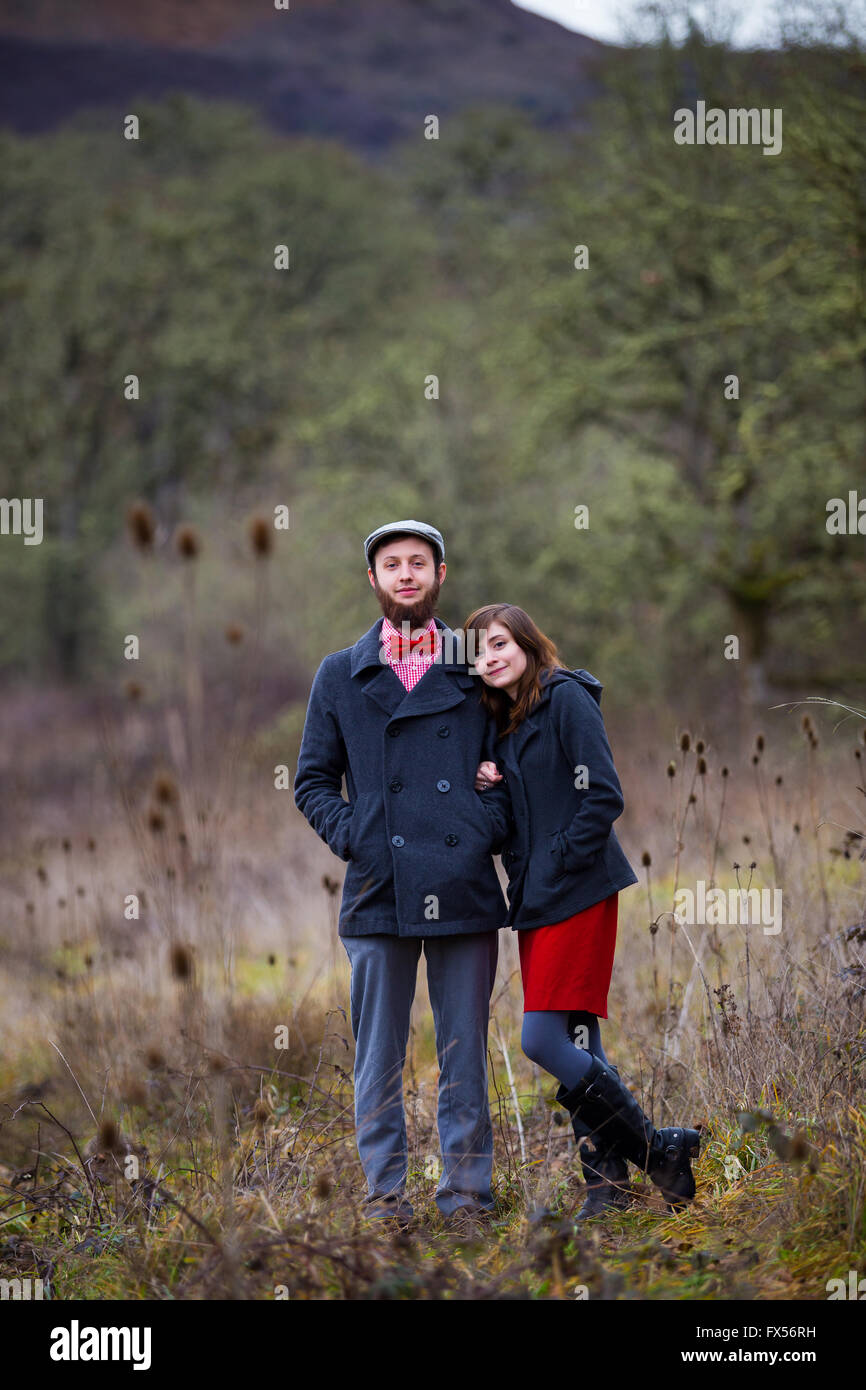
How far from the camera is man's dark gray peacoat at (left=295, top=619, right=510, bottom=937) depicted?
337 centimetres

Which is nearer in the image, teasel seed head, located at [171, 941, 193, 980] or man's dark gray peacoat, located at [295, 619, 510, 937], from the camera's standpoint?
teasel seed head, located at [171, 941, 193, 980]

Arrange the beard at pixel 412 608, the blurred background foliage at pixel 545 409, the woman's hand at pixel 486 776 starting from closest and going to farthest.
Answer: the woman's hand at pixel 486 776
the beard at pixel 412 608
the blurred background foliage at pixel 545 409

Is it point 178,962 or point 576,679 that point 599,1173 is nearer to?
point 576,679

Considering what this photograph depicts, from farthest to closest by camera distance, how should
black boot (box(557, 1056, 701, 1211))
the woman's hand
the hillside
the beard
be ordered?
the hillside < the beard < the woman's hand < black boot (box(557, 1056, 701, 1211))

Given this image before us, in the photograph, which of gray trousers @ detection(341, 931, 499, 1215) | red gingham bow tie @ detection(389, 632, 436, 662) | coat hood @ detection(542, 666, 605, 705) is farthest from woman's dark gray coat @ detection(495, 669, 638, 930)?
red gingham bow tie @ detection(389, 632, 436, 662)

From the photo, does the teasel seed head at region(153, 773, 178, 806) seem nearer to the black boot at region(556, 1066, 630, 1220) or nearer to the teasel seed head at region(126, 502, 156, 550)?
the teasel seed head at region(126, 502, 156, 550)

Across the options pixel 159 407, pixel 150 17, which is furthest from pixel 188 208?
pixel 150 17

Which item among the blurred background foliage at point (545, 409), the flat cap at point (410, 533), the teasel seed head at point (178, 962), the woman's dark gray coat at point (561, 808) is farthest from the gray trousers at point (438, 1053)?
the blurred background foliage at point (545, 409)

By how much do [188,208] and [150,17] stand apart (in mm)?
50383

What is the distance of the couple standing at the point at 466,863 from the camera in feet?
10.9

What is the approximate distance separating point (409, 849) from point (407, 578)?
30.8 inches

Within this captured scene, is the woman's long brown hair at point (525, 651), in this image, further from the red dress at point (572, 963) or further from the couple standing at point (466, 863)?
the red dress at point (572, 963)
